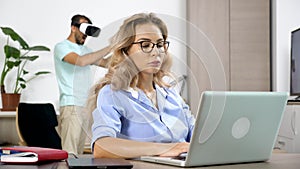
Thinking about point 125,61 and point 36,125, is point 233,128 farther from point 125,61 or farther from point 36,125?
point 36,125

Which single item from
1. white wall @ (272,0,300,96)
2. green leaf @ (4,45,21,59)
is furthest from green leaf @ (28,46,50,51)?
white wall @ (272,0,300,96)

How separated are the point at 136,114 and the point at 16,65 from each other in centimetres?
338

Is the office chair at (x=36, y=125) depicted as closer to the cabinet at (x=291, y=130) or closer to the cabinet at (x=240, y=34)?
the cabinet at (x=291, y=130)

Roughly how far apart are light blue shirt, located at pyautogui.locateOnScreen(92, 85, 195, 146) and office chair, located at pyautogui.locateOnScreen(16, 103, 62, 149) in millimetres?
1779

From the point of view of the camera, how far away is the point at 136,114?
1.53 meters

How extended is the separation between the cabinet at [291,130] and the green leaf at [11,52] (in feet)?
7.54

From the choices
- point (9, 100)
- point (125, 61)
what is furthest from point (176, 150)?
point (9, 100)

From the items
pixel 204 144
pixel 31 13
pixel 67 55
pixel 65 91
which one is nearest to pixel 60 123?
pixel 65 91

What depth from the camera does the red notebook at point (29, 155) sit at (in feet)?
4.50

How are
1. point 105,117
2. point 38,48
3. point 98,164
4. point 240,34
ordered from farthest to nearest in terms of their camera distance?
point 240,34 → point 38,48 → point 105,117 → point 98,164

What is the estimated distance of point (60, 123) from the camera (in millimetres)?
4039

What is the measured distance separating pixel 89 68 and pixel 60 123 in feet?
8.77

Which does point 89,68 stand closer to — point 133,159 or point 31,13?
point 133,159

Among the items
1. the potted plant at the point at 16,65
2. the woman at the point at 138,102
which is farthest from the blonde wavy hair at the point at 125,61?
the potted plant at the point at 16,65
